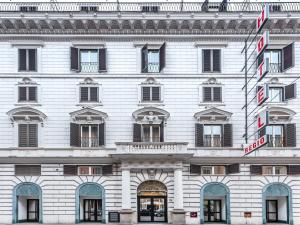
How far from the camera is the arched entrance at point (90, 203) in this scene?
40.2 meters

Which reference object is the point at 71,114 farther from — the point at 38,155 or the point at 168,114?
the point at 168,114

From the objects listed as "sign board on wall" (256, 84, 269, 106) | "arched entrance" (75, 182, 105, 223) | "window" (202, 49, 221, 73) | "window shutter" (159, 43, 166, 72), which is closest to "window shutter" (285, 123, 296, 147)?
"sign board on wall" (256, 84, 269, 106)

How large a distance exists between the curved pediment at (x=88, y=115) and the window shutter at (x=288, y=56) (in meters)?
14.9

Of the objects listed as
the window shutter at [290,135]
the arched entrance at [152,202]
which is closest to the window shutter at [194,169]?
the arched entrance at [152,202]

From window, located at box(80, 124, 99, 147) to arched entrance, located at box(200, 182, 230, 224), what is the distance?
9.42 meters

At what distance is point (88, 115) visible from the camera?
133 feet

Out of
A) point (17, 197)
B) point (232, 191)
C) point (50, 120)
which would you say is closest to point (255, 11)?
point (232, 191)

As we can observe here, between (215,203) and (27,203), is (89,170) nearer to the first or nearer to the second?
(27,203)

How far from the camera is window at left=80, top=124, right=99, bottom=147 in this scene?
40.6m

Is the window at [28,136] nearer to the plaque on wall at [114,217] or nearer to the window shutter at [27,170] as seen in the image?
the window shutter at [27,170]

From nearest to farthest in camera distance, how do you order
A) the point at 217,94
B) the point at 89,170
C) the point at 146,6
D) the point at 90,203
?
the point at 89,170
the point at 217,94
the point at 90,203
the point at 146,6

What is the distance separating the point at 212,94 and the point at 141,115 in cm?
597

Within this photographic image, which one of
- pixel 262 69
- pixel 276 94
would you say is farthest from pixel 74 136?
pixel 276 94

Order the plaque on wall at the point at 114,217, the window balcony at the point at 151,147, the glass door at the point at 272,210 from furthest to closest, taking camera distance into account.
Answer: the glass door at the point at 272,210, the plaque on wall at the point at 114,217, the window balcony at the point at 151,147
